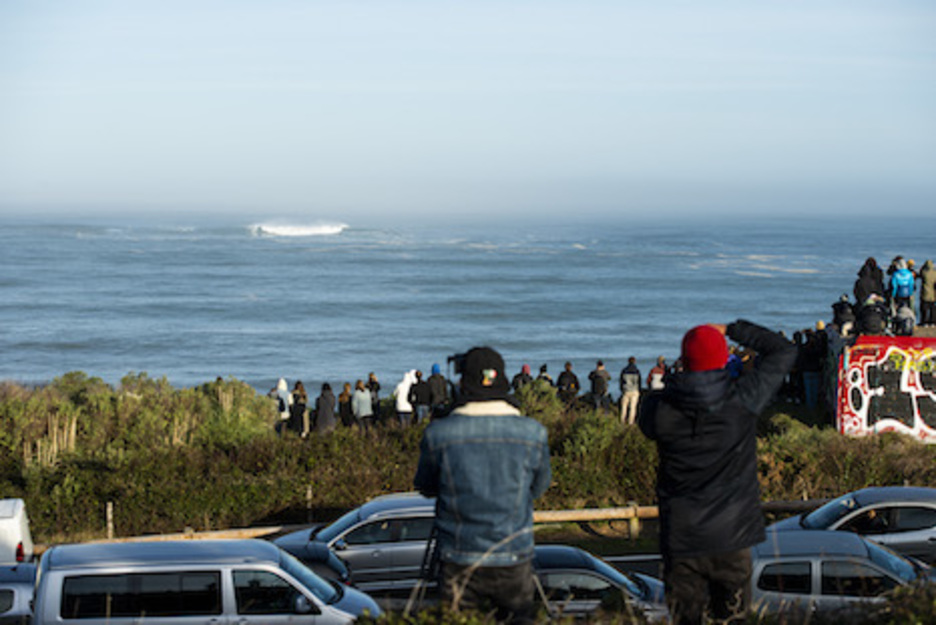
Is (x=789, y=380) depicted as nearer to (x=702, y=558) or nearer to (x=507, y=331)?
(x=702, y=558)

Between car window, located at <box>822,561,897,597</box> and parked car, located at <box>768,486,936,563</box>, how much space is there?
104 inches

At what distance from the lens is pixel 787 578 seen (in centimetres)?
1073

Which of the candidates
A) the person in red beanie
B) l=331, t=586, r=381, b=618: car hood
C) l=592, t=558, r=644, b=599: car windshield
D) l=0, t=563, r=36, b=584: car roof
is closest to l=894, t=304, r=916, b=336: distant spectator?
l=592, t=558, r=644, b=599: car windshield

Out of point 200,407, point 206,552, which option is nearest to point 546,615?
point 206,552

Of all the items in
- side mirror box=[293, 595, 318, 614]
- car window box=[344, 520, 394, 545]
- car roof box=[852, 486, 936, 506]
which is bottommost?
car window box=[344, 520, 394, 545]

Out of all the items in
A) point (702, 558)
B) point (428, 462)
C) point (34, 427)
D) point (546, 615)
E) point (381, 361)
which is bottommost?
point (381, 361)

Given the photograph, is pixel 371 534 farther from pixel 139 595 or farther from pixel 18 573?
pixel 139 595

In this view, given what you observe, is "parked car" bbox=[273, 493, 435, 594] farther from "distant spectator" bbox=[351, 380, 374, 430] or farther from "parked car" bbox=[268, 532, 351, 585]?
"distant spectator" bbox=[351, 380, 374, 430]

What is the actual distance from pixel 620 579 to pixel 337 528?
399cm

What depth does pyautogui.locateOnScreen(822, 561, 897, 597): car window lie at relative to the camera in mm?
10016

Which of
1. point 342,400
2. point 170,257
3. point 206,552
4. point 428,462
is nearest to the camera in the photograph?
point 428,462

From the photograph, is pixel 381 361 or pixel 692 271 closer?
pixel 381 361

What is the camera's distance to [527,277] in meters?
103

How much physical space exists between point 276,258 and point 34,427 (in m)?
A: 106
